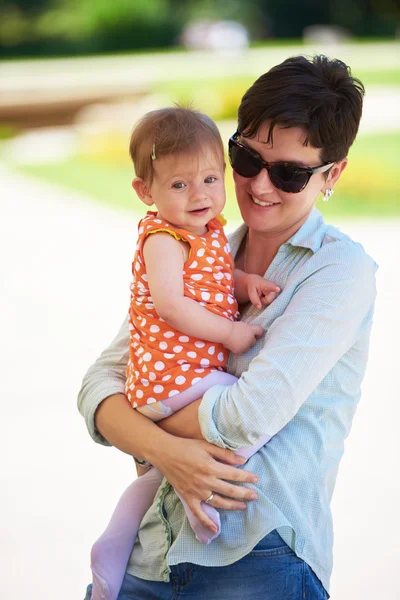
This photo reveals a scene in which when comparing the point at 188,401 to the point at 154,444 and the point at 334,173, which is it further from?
the point at 334,173

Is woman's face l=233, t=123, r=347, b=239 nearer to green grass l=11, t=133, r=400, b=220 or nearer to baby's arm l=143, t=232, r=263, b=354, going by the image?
baby's arm l=143, t=232, r=263, b=354

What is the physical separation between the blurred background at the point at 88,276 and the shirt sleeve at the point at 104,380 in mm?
819

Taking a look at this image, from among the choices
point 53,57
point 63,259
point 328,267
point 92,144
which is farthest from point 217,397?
point 53,57

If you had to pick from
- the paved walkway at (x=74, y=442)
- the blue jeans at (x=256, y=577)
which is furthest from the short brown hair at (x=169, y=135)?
the paved walkway at (x=74, y=442)

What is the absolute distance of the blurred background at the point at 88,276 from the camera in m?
4.13

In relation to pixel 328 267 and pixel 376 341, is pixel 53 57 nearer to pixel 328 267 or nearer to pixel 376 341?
pixel 376 341

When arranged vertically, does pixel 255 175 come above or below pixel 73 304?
above

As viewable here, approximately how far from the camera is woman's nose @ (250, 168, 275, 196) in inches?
95.7

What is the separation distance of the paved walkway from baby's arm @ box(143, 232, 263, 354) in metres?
1.84

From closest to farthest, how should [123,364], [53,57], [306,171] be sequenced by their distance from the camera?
[306,171]
[123,364]
[53,57]

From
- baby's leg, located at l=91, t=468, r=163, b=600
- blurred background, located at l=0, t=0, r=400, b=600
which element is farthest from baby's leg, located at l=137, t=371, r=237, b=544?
blurred background, located at l=0, t=0, r=400, b=600

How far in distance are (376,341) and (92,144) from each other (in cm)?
995

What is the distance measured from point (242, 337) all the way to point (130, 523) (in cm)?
64

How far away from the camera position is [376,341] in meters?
6.62
